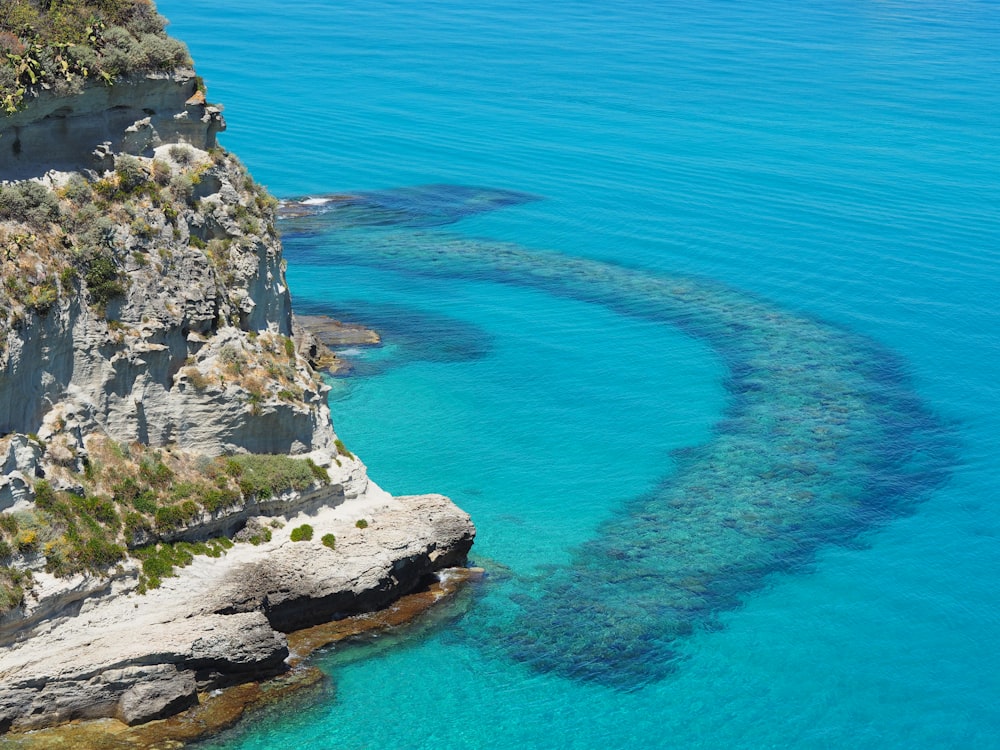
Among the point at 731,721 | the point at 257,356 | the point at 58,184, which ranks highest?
the point at 58,184

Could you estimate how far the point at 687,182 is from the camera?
9944 cm

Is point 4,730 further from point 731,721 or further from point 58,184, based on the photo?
point 731,721

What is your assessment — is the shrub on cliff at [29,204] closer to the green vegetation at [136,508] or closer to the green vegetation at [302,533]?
the green vegetation at [136,508]

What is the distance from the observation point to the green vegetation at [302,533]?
40.1 meters

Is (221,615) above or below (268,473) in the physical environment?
below

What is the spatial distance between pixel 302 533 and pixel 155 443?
5.33m

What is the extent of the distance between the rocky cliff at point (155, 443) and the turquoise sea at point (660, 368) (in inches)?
109

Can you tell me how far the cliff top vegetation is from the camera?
118ft

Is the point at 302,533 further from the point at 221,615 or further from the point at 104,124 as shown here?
the point at 104,124

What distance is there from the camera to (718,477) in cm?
5434

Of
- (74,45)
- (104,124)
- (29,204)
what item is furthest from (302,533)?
(74,45)

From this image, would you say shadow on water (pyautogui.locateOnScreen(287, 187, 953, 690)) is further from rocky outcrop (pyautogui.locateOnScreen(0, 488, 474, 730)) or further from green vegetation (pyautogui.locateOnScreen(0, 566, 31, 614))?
green vegetation (pyautogui.locateOnScreen(0, 566, 31, 614))

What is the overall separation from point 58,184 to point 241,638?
14.1 metres

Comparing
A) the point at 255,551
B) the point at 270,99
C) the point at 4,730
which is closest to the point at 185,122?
the point at 255,551
